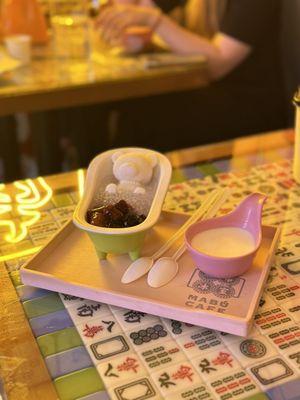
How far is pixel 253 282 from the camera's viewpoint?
721 mm

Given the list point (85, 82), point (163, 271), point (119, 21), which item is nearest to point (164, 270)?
point (163, 271)

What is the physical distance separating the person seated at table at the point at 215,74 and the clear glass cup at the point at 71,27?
0.35 ft

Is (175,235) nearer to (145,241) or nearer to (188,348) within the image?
(145,241)

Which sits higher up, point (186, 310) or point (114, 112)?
point (186, 310)

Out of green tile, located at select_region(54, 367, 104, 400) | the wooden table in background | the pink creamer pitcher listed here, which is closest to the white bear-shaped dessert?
green tile, located at select_region(54, 367, 104, 400)

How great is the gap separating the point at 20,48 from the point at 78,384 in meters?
1.31

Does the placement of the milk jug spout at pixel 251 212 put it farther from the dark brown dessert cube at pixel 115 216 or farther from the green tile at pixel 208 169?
the green tile at pixel 208 169

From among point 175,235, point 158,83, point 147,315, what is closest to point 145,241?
point 175,235

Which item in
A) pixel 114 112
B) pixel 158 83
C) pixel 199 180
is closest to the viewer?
pixel 199 180

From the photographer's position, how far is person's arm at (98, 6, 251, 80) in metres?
1.83

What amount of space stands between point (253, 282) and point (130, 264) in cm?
16

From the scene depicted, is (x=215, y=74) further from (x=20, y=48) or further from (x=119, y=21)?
(x=20, y=48)

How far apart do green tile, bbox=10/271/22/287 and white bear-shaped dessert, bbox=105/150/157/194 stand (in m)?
0.17

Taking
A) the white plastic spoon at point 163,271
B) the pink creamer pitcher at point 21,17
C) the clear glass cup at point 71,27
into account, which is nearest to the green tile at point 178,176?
the white plastic spoon at point 163,271
